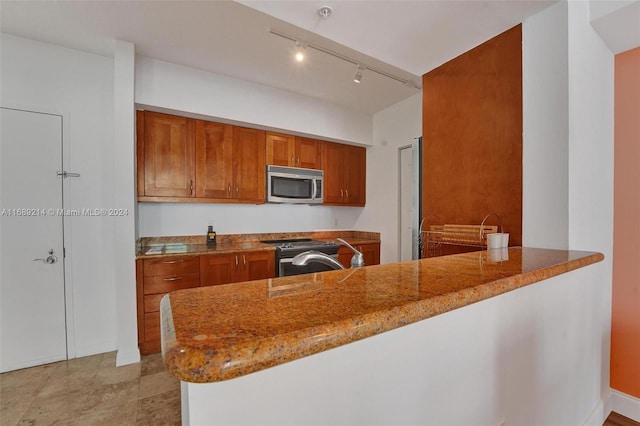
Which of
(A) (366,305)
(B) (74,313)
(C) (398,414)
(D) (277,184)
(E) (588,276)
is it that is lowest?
(B) (74,313)

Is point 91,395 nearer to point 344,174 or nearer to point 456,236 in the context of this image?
point 456,236

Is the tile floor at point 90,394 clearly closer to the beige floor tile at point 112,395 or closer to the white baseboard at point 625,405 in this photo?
the beige floor tile at point 112,395

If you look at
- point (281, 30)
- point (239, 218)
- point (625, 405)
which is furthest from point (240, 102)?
point (625, 405)

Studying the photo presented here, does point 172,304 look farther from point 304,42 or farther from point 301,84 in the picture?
point 301,84

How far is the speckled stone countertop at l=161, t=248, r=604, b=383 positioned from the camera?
15.2 inches

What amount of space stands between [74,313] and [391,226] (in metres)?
3.49

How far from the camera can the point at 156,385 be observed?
6.93ft

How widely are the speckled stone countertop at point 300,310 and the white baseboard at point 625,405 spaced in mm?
1662

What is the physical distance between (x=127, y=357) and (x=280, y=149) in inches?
A: 101

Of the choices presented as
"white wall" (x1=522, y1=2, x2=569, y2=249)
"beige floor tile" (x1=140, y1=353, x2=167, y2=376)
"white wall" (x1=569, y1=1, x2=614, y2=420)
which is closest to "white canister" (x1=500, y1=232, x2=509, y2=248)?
"white wall" (x1=522, y1=2, x2=569, y2=249)

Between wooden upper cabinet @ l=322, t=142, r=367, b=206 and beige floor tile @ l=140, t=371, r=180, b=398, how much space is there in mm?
2535

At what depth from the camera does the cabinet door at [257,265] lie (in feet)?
9.52

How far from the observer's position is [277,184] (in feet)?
11.0

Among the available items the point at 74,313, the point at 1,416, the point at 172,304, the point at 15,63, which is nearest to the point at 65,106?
the point at 15,63
